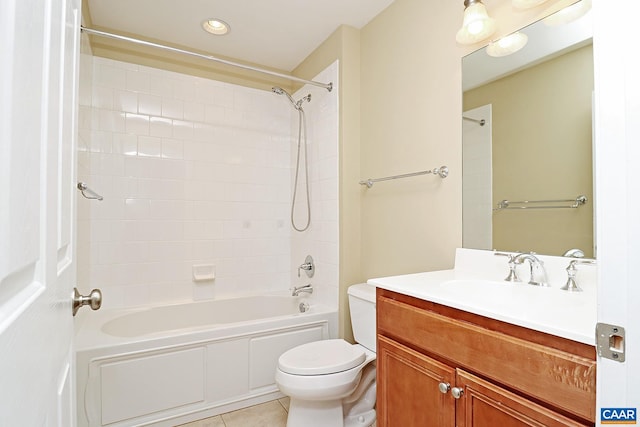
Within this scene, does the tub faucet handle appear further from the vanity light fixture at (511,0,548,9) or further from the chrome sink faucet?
the vanity light fixture at (511,0,548,9)

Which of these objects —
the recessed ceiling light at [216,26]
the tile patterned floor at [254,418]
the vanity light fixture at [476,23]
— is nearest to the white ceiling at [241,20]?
the recessed ceiling light at [216,26]

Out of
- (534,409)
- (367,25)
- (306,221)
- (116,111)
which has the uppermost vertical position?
(367,25)

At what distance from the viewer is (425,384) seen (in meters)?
1.10

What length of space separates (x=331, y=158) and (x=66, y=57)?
186cm

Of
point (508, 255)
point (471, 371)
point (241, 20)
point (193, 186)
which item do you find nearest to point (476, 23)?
point (508, 255)

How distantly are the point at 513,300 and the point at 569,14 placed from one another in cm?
113

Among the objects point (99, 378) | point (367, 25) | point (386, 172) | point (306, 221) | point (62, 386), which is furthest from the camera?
point (306, 221)

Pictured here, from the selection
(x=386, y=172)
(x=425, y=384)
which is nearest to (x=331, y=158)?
(x=386, y=172)

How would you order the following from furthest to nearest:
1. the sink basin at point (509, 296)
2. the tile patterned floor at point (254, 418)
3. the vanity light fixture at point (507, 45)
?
the tile patterned floor at point (254, 418) < the vanity light fixture at point (507, 45) < the sink basin at point (509, 296)

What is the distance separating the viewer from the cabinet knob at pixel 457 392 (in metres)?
0.98

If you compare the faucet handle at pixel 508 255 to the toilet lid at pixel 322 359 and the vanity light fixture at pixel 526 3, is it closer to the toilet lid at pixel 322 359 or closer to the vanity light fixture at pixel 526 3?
the toilet lid at pixel 322 359

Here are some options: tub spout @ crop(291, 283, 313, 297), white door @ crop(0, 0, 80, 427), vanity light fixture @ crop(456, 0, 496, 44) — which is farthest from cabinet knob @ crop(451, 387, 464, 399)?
tub spout @ crop(291, 283, 313, 297)

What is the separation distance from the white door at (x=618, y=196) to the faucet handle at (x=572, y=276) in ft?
2.19

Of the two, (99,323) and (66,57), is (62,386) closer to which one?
(66,57)
